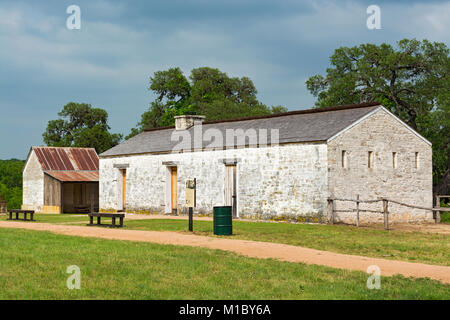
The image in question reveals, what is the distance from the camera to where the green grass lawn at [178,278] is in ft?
27.5

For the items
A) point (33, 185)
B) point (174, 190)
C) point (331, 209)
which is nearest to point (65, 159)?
point (33, 185)

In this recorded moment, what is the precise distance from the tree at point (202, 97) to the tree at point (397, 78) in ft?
59.6

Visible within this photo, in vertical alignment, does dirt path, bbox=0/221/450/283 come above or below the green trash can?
below

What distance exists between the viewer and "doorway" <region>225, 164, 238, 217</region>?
25391mm

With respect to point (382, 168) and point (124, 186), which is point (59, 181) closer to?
point (124, 186)

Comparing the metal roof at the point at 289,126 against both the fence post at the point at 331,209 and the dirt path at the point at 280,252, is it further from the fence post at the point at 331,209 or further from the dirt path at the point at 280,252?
the dirt path at the point at 280,252

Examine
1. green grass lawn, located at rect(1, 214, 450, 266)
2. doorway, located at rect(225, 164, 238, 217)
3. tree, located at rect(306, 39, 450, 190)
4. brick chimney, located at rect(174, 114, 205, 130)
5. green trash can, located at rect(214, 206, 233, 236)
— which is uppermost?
tree, located at rect(306, 39, 450, 190)

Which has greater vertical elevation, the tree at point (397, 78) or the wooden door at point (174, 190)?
the tree at point (397, 78)

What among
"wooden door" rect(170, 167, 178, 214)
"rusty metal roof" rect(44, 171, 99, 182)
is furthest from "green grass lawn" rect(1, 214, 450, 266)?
"rusty metal roof" rect(44, 171, 99, 182)

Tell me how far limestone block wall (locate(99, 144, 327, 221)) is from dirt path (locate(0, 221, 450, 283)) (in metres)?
6.81

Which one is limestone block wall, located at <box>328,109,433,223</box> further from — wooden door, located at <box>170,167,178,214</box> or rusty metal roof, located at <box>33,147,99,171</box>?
Result: rusty metal roof, located at <box>33,147,99,171</box>

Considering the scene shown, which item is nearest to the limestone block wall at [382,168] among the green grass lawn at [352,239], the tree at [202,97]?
the green grass lawn at [352,239]

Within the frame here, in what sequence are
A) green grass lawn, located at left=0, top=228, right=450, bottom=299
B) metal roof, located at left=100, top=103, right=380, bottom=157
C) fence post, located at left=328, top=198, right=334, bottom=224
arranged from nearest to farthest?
green grass lawn, located at left=0, top=228, right=450, bottom=299 < fence post, located at left=328, top=198, right=334, bottom=224 < metal roof, located at left=100, top=103, right=380, bottom=157

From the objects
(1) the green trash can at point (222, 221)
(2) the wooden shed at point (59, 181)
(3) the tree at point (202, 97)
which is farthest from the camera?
(3) the tree at point (202, 97)
